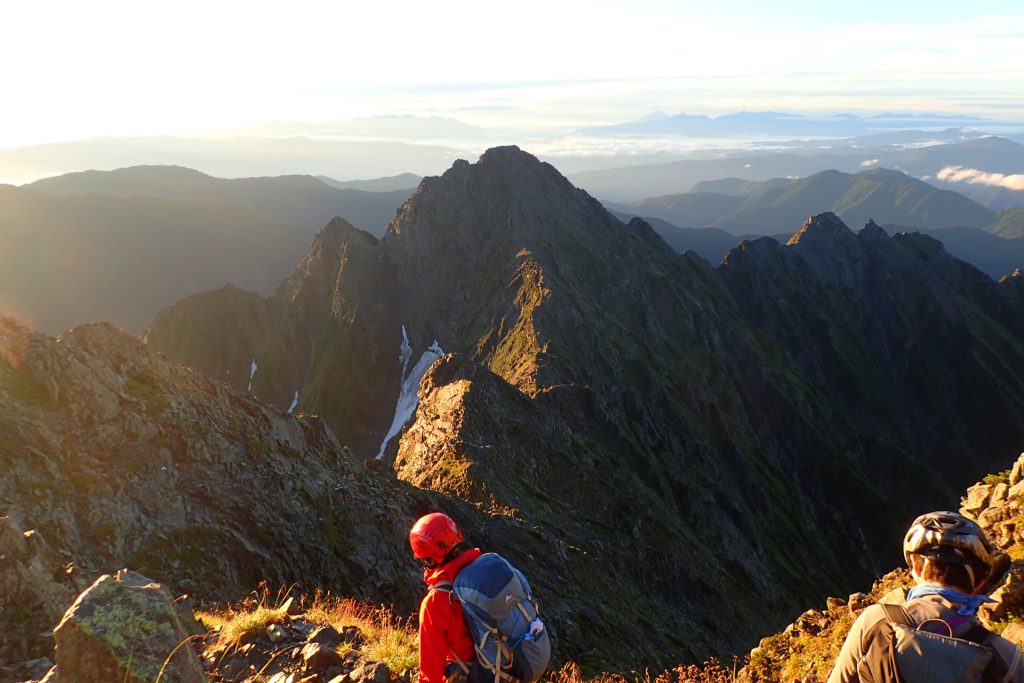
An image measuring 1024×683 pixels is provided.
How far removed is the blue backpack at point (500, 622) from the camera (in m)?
7.05

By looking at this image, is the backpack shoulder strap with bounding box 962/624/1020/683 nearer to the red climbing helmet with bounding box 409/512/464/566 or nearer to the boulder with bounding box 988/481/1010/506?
the red climbing helmet with bounding box 409/512/464/566

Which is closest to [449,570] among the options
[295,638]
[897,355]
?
[295,638]

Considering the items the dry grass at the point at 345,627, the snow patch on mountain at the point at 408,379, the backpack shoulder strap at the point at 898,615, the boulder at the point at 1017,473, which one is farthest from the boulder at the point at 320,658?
the snow patch on mountain at the point at 408,379

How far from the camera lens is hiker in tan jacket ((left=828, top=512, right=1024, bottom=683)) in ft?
15.2

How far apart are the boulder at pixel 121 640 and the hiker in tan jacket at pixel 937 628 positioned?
767cm

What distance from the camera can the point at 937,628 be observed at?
478cm

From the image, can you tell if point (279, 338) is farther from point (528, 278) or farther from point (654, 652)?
point (654, 652)

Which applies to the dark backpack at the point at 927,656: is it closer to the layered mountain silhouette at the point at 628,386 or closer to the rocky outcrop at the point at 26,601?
the rocky outcrop at the point at 26,601

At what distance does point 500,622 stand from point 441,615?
707 millimetres

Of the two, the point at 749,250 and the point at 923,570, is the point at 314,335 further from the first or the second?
the point at 923,570

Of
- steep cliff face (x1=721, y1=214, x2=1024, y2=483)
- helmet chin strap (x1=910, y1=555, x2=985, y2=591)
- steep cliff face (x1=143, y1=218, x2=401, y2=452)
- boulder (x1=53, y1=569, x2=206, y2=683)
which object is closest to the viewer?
helmet chin strap (x1=910, y1=555, x2=985, y2=591)

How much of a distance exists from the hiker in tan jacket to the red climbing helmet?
4.10 m

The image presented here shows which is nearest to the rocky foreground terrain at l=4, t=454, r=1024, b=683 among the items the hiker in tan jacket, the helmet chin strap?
the helmet chin strap

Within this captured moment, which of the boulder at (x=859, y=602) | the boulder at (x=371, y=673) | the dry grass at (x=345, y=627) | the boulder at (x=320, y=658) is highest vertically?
the boulder at (x=371, y=673)
